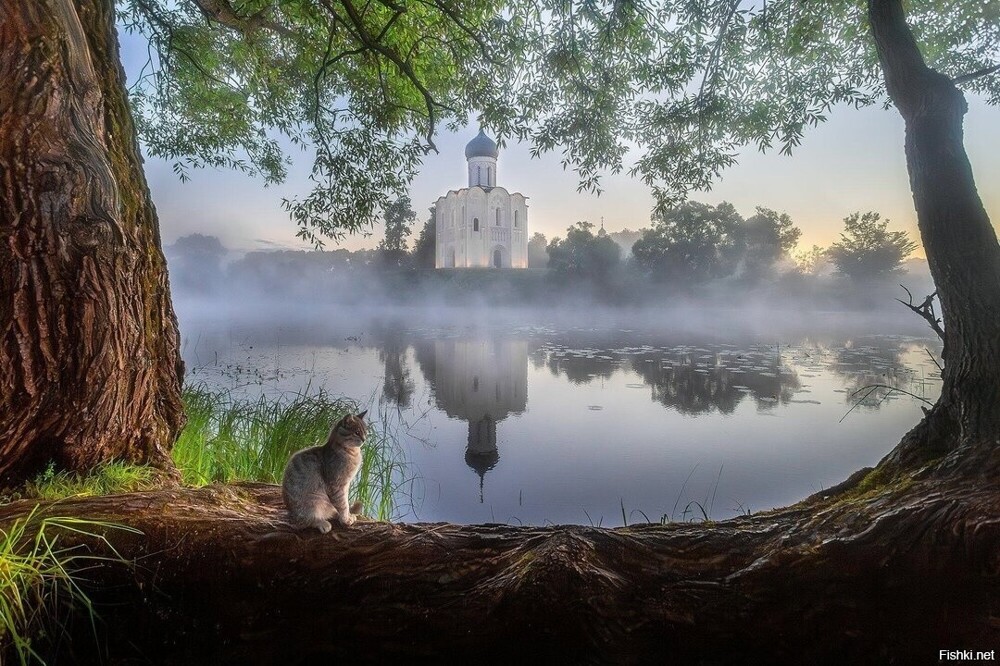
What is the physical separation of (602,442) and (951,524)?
556 cm

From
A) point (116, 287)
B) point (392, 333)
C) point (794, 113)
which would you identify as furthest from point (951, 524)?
point (392, 333)

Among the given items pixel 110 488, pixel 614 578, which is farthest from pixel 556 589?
pixel 110 488

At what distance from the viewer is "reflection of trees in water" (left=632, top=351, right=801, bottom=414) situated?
843cm

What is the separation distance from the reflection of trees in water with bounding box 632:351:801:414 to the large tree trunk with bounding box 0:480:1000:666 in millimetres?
7021

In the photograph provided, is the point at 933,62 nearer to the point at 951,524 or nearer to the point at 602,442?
the point at 951,524

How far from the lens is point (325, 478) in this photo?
1710 millimetres

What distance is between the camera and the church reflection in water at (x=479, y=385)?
659 cm

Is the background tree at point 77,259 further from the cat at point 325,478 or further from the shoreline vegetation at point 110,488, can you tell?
the cat at point 325,478

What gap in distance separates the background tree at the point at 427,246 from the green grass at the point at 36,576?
20.9 metres

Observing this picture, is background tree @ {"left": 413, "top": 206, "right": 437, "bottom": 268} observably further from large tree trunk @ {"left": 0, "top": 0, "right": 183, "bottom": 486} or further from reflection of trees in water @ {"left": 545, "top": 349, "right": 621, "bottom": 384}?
large tree trunk @ {"left": 0, "top": 0, "right": 183, "bottom": 486}

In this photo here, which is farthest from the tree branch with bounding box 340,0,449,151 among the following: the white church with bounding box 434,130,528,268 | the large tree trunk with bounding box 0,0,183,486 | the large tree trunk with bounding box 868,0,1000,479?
the white church with bounding box 434,130,528,268

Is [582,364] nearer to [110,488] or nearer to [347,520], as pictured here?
[110,488]

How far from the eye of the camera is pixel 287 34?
16.3 feet

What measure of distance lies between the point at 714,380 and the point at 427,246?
22.1 m
